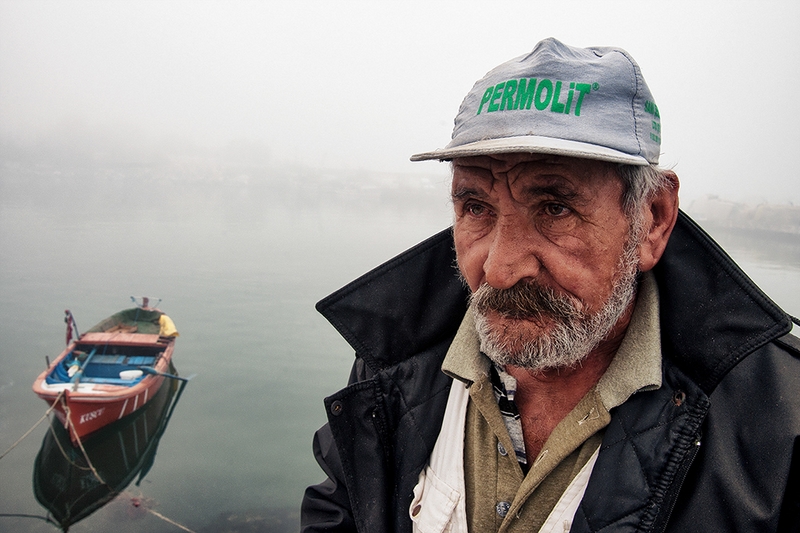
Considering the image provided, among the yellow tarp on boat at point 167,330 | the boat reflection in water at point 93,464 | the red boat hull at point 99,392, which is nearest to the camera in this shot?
the red boat hull at point 99,392

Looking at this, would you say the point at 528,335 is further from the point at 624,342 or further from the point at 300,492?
the point at 300,492

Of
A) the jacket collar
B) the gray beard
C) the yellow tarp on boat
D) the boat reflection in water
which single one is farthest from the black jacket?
the yellow tarp on boat

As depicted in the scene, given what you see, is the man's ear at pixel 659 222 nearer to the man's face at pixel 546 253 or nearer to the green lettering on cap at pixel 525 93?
the man's face at pixel 546 253

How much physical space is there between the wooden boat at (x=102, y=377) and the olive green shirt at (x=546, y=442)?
41.1ft

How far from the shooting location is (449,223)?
184cm

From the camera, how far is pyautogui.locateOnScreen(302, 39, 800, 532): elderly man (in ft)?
3.82

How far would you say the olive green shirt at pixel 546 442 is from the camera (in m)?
1.34

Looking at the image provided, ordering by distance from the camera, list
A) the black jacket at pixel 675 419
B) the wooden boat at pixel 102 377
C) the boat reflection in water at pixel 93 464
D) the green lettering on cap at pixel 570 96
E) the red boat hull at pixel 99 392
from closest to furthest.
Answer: the black jacket at pixel 675 419 → the green lettering on cap at pixel 570 96 → the red boat hull at pixel 99 392 → the wooden boat at pixel 102 377 → the boat reflection in water at pixel 93 464

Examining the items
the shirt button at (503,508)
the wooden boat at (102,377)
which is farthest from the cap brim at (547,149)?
the wooden boat at (102,377)

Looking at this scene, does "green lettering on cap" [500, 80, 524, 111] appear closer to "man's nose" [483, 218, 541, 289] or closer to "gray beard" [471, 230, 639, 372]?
"man's nose" [483, 218, 541, 289]

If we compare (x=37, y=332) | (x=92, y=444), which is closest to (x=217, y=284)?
(x=37, y=332)

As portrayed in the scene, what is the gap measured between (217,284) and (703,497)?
4485 centimetres

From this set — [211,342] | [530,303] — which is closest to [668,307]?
[530,303]

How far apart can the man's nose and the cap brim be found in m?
0.23
